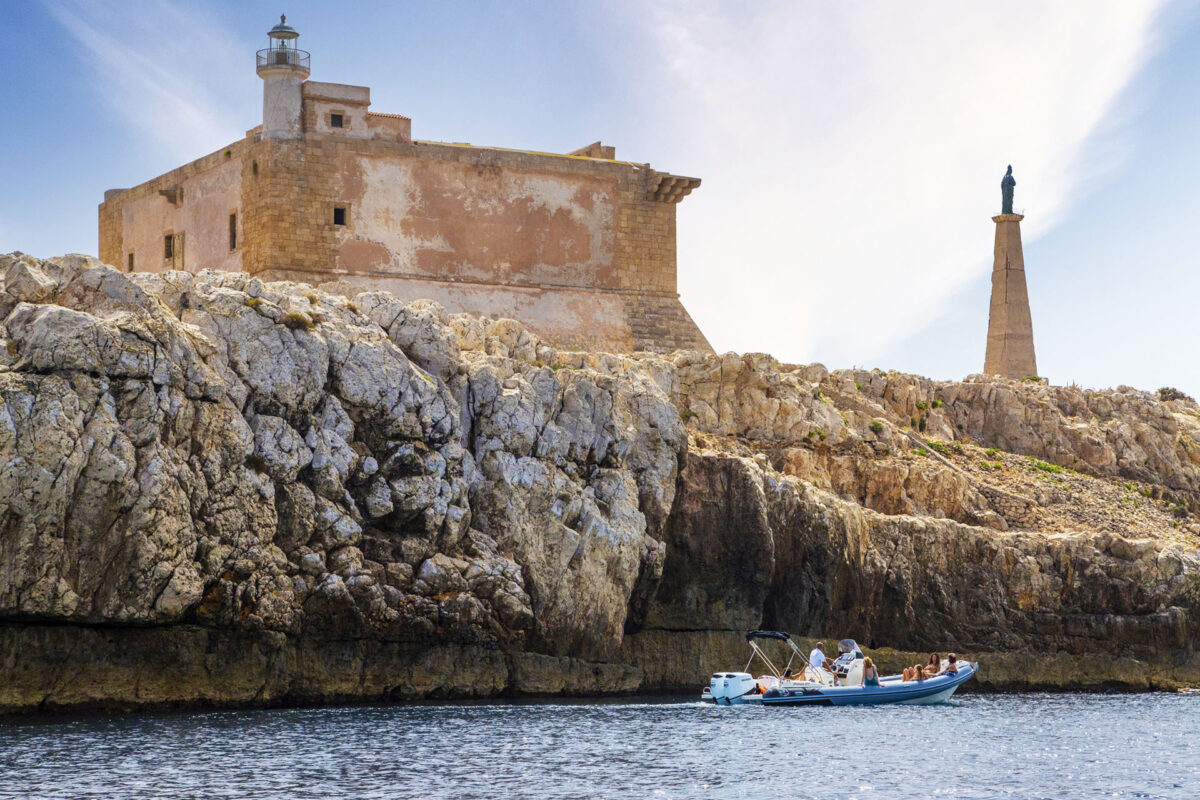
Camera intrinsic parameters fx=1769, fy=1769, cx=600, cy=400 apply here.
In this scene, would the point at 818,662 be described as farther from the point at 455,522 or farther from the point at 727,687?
the point at 455,522

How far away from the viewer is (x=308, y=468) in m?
37.7

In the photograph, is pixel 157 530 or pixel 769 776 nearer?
pixel 769 776

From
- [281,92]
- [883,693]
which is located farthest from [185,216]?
[883,693]

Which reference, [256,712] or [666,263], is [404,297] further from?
[256,712]

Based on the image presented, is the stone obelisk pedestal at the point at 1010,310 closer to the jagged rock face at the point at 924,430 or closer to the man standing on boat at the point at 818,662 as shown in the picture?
the jagged rock face at the point at 924,430

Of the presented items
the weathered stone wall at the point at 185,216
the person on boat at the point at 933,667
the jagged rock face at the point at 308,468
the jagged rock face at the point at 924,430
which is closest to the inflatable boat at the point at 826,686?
the person on boat at the point at 933,667

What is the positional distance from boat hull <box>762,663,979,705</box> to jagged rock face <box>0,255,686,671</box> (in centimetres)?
440

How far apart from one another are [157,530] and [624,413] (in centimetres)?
1400

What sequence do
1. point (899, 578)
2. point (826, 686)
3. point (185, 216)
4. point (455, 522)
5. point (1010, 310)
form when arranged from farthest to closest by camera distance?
point (1010, 310), point (185, 216), point (899, 578), point (826, 686), point (455, 522)

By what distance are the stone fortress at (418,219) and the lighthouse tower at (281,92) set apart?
0.14ft

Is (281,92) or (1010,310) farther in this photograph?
(1010,310)

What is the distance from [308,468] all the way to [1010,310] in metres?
38.2

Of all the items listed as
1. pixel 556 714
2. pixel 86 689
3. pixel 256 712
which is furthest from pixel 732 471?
pixel 86 689

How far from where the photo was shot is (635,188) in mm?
56125
